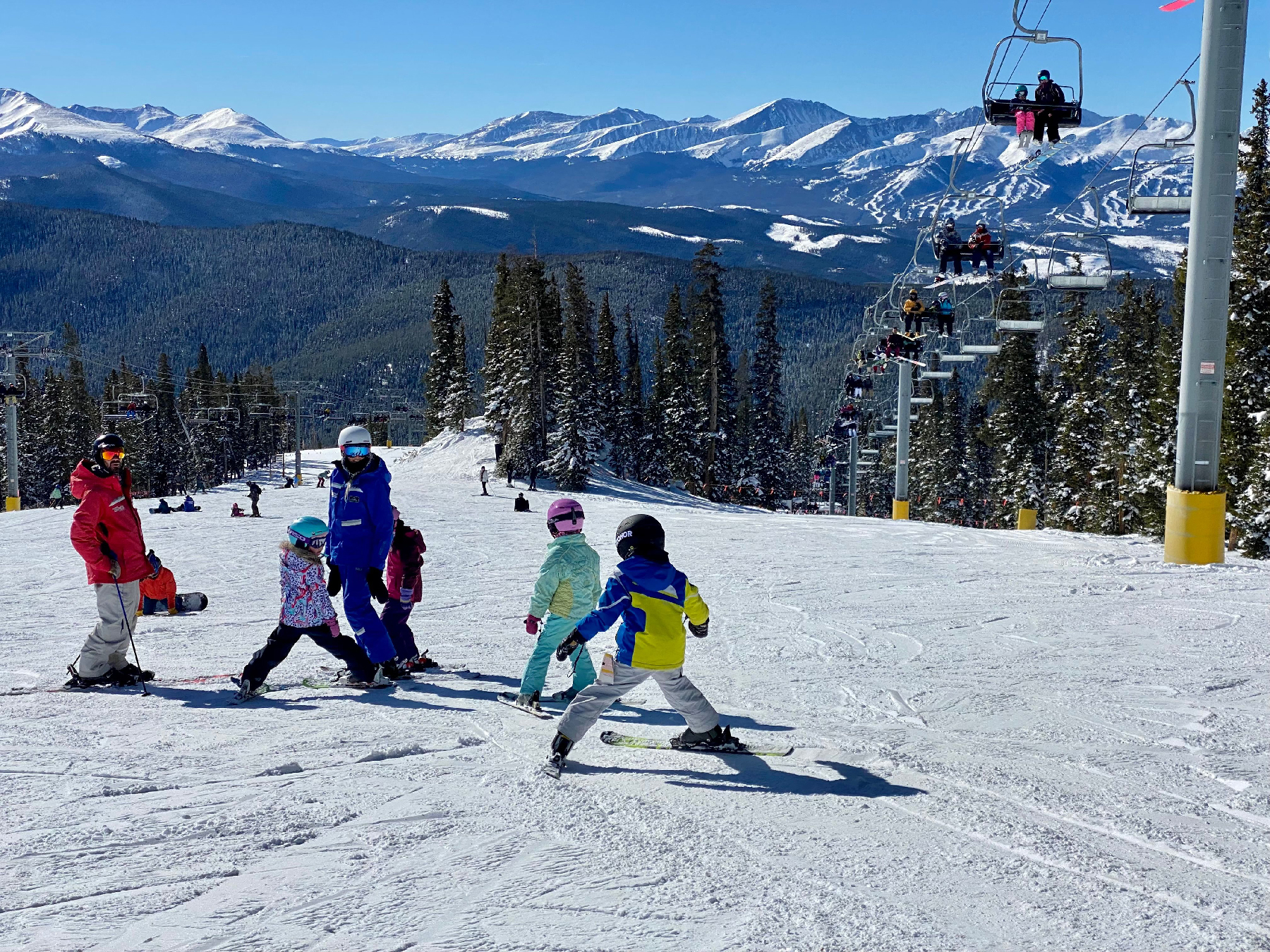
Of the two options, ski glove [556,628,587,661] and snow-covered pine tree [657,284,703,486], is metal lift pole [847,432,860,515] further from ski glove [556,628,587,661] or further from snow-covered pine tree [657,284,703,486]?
ski glove [556,628,587,661]

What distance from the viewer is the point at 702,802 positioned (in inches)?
197

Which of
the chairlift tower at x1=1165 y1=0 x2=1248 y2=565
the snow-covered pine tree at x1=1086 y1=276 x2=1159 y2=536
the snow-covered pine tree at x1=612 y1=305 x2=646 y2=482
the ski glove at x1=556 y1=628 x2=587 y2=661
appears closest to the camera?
the ski glove at x1=556 y1=628 x2=587 y2=661

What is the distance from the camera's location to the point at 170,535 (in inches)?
912

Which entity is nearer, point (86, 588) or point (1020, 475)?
point (86, 588)

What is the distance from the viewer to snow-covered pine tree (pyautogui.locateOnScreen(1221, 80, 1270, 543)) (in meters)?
24.4

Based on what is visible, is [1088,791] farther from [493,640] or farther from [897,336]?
[897,336]

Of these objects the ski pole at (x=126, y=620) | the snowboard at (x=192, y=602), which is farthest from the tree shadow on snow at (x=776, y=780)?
the snowboard at (x=192, y=602)

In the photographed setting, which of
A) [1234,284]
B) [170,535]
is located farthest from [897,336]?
[170,535]

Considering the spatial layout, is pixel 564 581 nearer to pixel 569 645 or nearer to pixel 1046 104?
pixel 569 645

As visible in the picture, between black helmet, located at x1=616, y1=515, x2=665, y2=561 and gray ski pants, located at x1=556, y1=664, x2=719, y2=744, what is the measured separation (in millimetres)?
625

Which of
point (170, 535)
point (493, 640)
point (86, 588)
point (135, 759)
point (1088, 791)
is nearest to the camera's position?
point (1088, 791)

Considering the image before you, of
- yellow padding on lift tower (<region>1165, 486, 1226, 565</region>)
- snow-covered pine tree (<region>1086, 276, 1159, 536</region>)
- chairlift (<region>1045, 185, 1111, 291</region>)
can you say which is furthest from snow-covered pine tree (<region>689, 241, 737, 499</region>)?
yellow padding on lift tower (<region>1165, 486, 1226, 565</region>)

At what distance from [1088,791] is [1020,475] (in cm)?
4898

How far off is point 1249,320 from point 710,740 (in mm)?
24581
